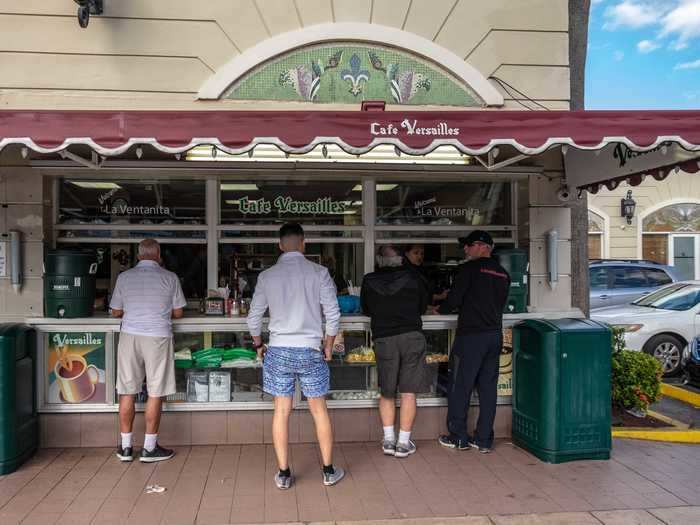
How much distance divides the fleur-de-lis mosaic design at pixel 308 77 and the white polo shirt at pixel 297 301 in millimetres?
2153

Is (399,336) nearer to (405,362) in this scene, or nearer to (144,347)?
(405,362)

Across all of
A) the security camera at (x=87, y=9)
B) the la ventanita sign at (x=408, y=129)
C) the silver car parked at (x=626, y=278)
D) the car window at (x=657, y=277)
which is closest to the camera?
the la ventanita sign at (x=408, y=129)

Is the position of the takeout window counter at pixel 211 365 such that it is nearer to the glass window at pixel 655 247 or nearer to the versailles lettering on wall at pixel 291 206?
the versailles lettering on wall at pixel 291 206

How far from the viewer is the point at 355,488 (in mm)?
4672

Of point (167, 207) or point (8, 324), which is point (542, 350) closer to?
point (167, 207)

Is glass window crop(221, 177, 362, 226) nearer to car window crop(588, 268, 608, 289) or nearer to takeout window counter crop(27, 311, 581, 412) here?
takeout window counter crop(27, 311, 581, 412)

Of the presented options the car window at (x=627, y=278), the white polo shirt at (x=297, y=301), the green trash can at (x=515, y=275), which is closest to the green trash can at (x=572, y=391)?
the green trash can at (x=515, y=275)

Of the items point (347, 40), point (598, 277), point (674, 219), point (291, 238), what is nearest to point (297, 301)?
point (291, 238)

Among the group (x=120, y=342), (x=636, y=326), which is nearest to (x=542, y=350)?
(x=120, y=342)

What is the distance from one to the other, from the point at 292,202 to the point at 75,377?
2588 mm

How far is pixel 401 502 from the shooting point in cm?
444

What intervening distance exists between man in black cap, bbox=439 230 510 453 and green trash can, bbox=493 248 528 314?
38 centimetres

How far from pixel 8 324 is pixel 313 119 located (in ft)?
10.2

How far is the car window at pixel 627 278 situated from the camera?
1361cm
